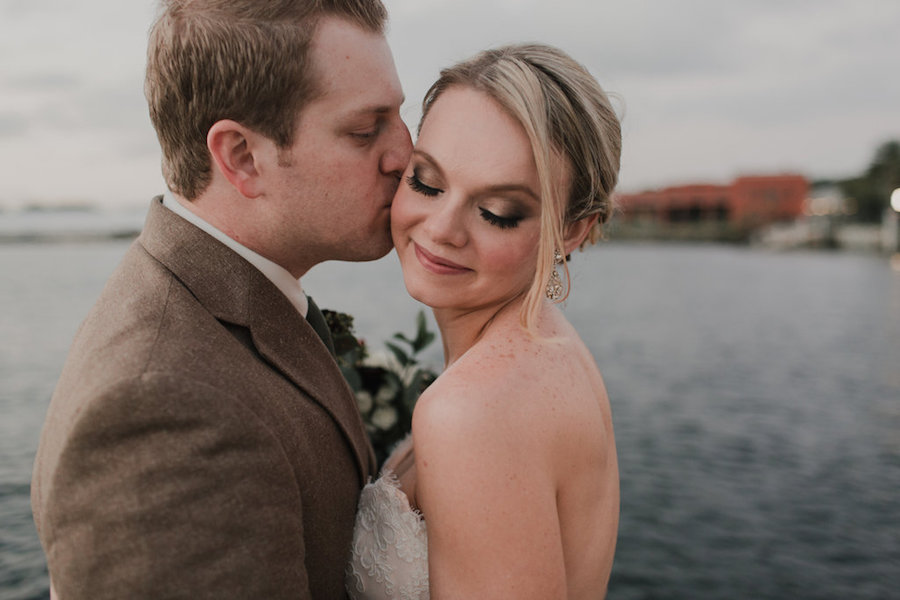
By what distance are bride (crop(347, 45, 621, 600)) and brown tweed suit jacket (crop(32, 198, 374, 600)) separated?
36 cm

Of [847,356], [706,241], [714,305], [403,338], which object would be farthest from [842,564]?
[706,241]

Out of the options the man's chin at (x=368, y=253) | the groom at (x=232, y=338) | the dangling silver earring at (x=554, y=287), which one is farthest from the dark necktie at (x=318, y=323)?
the dangling silver earring at (x=554, y=287)

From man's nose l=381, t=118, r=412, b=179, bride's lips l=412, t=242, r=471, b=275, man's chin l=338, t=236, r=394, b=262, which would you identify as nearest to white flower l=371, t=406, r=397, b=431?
man's chin l=338, t=236, r=394, b=262

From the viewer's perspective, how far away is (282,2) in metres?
1.89

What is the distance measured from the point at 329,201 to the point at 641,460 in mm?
9563

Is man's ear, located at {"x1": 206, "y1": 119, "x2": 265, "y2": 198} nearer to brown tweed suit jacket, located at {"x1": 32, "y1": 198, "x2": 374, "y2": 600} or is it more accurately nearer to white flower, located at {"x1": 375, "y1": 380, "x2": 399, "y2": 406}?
brown tweed suit jacket, located at {"x1": 32, "y1": 198, "x2": 374, "y2": 600}

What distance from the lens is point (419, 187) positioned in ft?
7.34

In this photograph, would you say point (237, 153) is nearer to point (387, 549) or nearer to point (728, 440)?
point (387, 549)

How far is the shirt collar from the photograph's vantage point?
1986 millimetres

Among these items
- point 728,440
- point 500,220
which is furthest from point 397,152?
point 728,440

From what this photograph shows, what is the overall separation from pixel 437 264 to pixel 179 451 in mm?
1091

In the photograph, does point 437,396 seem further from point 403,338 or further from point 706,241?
point 706,241

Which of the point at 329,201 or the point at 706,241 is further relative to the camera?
the point at 706,241

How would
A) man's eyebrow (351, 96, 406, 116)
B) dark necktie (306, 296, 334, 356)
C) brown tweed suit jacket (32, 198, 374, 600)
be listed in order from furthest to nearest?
dark necktie (306, 296, 334, 356), man's eyebrow (351, 96, 406, 116), brown tweed suit jacket (32, 198, 374, 600)
